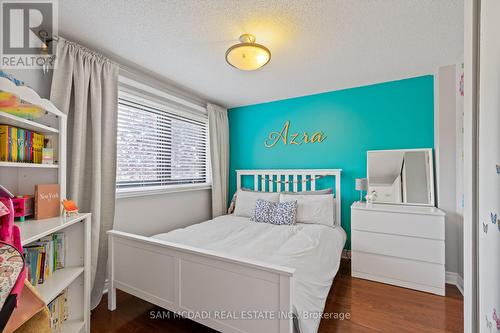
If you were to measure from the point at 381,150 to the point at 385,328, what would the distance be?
1931 millimetres

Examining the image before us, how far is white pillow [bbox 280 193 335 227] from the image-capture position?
274cm

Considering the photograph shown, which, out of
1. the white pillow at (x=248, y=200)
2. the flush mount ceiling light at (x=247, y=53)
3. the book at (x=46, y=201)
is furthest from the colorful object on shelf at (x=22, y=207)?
the white pillow at (x=248, y=200)

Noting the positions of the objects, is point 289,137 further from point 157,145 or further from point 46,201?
point 46,201

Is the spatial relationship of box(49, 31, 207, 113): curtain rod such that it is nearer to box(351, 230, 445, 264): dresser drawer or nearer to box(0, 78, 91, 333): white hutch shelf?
box(0, 78, 91, 333): white hutch shelf

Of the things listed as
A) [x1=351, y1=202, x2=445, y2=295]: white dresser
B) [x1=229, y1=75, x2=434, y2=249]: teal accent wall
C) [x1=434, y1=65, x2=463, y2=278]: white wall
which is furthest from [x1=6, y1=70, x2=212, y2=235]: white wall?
[x1=434, y1=65, x2=463, y2=278]: white wall

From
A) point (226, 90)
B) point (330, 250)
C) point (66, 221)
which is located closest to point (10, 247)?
point (66, 221)

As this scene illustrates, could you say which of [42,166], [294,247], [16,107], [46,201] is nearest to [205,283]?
[294,247]

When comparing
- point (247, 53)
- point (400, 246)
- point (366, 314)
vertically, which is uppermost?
point (247, 53)

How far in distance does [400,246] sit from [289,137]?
6.43 feet

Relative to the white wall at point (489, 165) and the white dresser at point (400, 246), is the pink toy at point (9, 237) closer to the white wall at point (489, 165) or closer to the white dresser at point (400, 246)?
the white wall at point (489, 165)

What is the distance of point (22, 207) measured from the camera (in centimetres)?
134

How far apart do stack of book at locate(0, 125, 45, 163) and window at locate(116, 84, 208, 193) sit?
0.87m

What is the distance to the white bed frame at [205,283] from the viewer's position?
128 centimetres

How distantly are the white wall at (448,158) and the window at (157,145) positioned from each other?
9.82 ft
